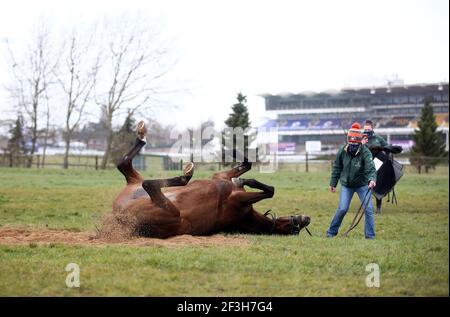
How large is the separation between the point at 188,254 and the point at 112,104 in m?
37.2

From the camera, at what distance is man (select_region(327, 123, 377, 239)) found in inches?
354

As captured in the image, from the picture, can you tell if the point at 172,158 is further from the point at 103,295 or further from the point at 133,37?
the point at 103,295

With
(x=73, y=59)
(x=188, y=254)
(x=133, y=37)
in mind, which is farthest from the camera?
(x=133, y=37)

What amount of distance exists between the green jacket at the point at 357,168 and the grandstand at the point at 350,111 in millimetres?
58921

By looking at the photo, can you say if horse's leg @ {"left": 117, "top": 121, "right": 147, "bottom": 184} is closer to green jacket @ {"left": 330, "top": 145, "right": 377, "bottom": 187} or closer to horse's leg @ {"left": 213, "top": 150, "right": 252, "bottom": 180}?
horse's leg @ {"left": 213, "top": 150, "right": 252, "bottom": 180}

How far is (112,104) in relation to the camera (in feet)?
140

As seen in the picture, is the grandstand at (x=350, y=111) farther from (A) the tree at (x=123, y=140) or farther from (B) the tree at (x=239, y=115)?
(A) the tree at (x=123, y=140)

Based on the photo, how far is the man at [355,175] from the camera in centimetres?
900

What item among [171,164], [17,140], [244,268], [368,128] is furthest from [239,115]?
[244,268]

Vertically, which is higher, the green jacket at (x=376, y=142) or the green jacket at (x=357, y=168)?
the green jacket at (x=376, y=142)

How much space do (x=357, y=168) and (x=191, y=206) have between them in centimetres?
272

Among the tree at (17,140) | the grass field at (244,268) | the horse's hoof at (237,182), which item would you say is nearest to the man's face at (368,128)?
the grass field at (244,268)

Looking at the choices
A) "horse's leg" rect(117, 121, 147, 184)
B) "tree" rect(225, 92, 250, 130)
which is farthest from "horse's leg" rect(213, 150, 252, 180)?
"tree" rect(225, 92, 250, 130)
